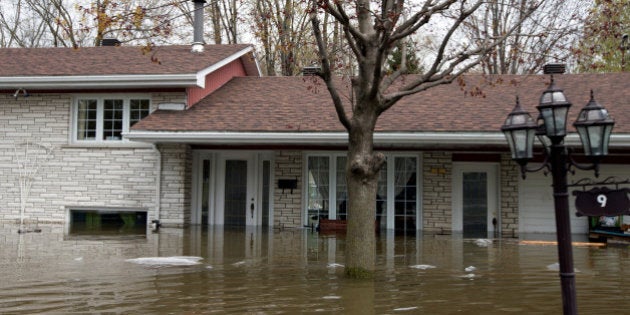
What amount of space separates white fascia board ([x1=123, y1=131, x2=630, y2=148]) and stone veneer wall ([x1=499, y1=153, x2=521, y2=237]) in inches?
58.4

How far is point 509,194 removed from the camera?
13.5m

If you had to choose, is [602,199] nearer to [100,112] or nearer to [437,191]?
[437,191]

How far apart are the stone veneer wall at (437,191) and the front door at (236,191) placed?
4.28 metres

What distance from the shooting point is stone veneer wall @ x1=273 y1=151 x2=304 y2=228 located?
14.0m

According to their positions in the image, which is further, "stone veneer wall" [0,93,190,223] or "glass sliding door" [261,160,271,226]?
"glass sliding door" [261,160,271,226]

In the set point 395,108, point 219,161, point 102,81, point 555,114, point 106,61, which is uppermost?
point 106,61

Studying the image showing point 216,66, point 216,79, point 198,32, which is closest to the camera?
point 216,66

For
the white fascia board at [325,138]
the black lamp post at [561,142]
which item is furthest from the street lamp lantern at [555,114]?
the white fascia board at [325,138]

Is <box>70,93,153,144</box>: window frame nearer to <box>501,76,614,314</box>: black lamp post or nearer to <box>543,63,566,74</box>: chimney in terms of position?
<box>543,63,566,74</box>: chimney

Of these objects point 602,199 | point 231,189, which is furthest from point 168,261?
point 602,199

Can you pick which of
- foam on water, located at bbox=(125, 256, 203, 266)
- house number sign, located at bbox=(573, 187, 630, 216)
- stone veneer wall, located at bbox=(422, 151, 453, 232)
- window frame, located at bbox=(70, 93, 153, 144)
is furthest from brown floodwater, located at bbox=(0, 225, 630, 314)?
window frame, located at bbox=(70, 93, 153, 144)

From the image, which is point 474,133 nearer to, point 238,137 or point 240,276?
point 238,137

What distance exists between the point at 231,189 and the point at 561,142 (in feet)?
35.8

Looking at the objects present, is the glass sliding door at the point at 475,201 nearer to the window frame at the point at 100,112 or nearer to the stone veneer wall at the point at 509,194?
the stone veneer wall at the point at 509,194
